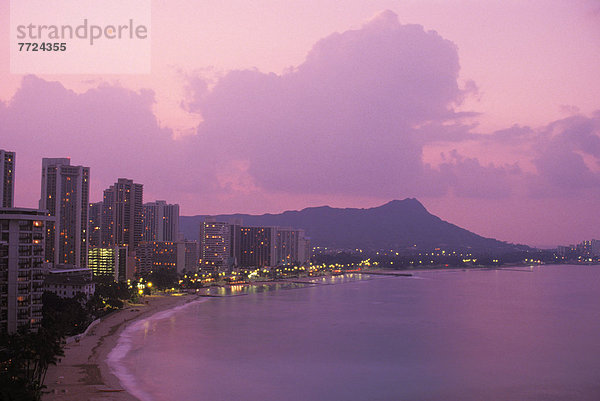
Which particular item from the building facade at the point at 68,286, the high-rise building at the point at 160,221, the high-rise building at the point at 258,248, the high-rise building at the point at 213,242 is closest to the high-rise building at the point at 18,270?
the building facade at the point at 68,286

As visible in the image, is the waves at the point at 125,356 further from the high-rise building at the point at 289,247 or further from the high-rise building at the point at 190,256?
the high-rise building at the point at 289,247

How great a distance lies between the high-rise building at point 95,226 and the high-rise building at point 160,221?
15068mm

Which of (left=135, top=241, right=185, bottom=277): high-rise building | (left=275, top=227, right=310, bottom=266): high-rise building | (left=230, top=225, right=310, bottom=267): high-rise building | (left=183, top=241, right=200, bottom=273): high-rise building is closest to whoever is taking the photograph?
(left=135, top=241, right=185, bottom=277): high-rise building

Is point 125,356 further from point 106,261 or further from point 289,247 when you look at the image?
point 289,247

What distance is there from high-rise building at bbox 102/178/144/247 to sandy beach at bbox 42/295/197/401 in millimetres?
38248

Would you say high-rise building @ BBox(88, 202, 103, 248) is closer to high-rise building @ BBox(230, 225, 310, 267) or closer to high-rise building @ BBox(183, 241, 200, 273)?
high-rise building @ BBox(183, 241, 200, 273)

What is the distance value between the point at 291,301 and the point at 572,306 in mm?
22000

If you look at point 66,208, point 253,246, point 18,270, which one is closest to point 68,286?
point 18,270

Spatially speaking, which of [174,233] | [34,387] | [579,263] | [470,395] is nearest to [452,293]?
[470,395]

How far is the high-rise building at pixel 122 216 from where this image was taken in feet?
212

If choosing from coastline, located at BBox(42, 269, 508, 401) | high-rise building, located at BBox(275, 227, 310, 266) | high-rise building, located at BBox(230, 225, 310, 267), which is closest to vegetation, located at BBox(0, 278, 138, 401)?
coastline, located at BBox(42, 269, 508, 401)

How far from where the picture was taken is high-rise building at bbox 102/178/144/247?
64688 millimetres

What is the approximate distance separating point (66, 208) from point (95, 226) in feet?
85.7

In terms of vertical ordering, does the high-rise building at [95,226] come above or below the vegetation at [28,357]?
above
